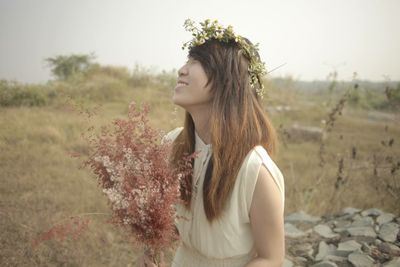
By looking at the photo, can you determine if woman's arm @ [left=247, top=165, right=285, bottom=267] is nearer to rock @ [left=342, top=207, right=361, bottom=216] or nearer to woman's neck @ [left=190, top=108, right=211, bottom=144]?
woman's neck @ [left=190, top=108, right=211, bottom=144]

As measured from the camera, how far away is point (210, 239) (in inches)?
72.8

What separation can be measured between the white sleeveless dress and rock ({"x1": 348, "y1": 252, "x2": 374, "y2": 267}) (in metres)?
2.22

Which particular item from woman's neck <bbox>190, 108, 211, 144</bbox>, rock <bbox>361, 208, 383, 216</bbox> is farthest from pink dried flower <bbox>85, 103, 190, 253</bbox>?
rock <bbox>361, 208, 383, 216</bbox>

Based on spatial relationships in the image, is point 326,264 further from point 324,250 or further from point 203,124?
point 203,124

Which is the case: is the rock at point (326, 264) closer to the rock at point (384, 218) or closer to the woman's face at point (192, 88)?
the rock at point (384, 218)

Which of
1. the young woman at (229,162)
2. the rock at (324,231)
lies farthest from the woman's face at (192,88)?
the rock at (324,231)

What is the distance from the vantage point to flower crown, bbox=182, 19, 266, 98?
1.88 metres

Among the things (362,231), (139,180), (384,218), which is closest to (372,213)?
(384,218)

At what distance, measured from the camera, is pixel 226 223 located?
177 cm

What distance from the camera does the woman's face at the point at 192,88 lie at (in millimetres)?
1806

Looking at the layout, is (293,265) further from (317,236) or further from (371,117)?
(371,117)

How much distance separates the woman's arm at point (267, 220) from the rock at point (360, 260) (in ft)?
7.62

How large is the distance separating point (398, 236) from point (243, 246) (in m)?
3.23

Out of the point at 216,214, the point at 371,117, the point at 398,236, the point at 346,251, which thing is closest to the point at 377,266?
the point at 346,251
